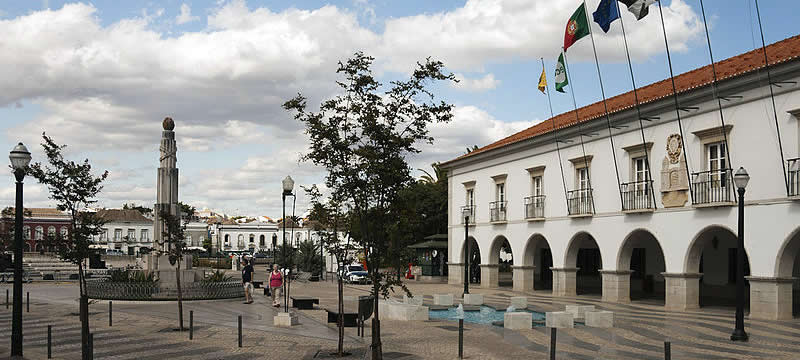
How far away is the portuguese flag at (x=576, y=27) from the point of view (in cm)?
2708

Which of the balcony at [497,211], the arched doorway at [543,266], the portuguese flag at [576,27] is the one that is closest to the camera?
the portuguese flag at [576,27]

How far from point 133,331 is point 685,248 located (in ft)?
57.7

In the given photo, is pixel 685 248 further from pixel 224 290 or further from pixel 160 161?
pixel 160 161

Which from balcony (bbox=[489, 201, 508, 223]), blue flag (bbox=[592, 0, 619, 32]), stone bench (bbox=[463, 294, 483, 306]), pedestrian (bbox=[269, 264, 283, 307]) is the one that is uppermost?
blue flag (bbox=[592, 0, 619, 32])

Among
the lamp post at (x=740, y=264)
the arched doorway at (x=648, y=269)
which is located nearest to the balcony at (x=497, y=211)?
the arched doorway at (x=648, y=269)

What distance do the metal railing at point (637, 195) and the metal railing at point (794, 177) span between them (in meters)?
6.07

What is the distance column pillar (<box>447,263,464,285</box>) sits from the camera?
42.8 m

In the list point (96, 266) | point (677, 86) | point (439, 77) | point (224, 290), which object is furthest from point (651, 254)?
point (96, 266)

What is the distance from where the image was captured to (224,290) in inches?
1130

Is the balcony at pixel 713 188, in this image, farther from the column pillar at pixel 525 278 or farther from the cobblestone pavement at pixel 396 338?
the column pillar at pixel 525 278

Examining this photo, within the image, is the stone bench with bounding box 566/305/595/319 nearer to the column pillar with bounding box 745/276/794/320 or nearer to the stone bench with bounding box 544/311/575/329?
the stone bench with bounding box 544/311/575/329

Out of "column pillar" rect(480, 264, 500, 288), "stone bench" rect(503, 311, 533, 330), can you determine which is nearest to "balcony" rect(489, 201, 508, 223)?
"column pillar" rect(480, 264, 500, 288)

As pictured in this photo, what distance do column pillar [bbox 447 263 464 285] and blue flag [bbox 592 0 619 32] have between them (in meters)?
20.5

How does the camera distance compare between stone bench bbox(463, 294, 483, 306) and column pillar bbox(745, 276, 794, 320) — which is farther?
stone bench bbox(463, 294, 483, 306)
